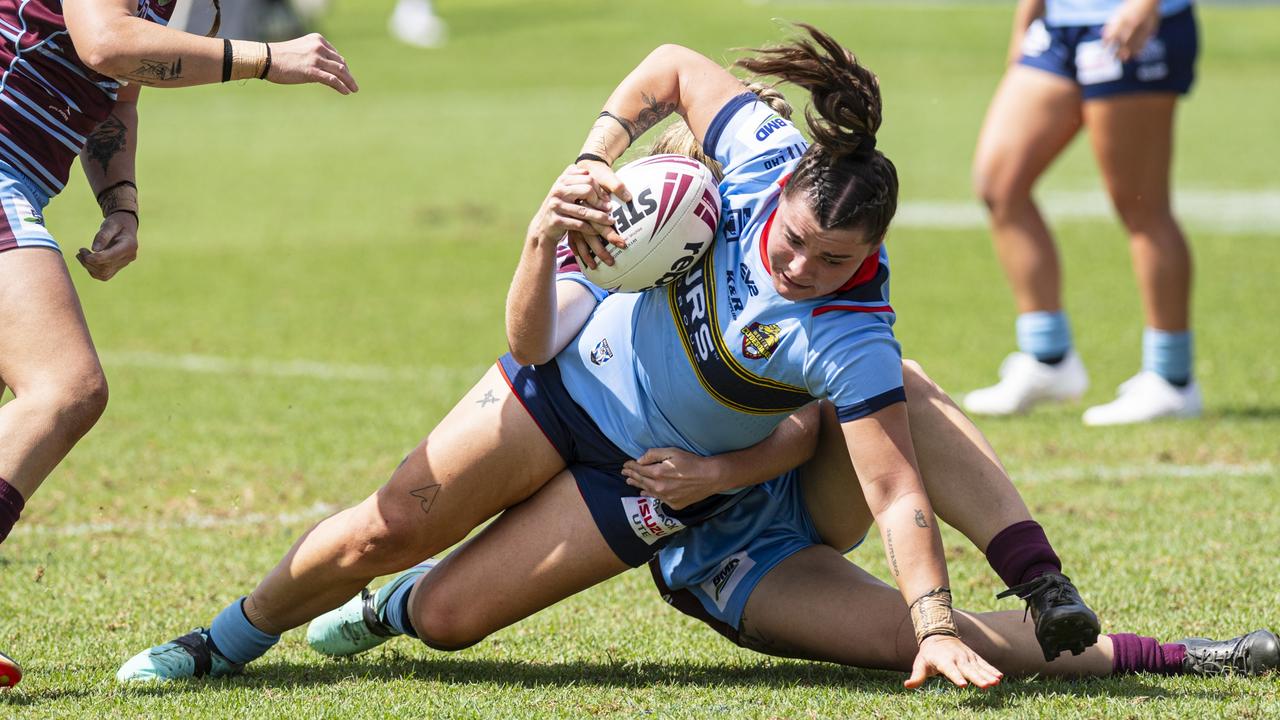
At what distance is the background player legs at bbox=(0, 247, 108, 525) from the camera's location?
155 inches

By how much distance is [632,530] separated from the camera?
14.0 feet

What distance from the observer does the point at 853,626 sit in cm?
419

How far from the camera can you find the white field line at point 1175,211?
1428cm

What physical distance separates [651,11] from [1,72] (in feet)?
148

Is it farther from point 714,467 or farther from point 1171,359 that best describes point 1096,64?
point 714,467

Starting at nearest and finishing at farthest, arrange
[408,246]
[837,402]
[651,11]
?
[837,402]
[408,246]
[651,11]

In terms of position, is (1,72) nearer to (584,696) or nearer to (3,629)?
(3,629)

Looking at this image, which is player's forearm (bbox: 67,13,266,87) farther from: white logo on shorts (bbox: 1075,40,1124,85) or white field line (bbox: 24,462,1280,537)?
white logo on shorts (bbox: 1075,40,1124,85)

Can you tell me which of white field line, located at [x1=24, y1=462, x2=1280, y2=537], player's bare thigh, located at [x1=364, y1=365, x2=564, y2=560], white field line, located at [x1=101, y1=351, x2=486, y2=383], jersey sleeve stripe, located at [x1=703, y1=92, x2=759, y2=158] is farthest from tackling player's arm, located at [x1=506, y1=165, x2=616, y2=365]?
white field line, located at [x1=101, y1=351, x2=486, y2=383]

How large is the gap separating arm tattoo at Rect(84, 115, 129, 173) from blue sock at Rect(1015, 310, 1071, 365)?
4.54 meters

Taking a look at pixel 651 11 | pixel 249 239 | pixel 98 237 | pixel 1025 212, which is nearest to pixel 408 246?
pixel 249 239

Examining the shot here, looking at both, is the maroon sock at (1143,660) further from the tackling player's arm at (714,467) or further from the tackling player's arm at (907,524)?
the tackling player's arm at (714,467)

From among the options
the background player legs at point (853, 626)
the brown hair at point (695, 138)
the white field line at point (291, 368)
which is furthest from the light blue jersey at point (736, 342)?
the white field line at point (291, 368)

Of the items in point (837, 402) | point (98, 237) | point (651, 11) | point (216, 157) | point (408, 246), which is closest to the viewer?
point (837, 402)
